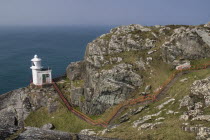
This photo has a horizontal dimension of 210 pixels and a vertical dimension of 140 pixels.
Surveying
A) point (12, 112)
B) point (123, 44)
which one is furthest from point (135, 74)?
point (12, 112)

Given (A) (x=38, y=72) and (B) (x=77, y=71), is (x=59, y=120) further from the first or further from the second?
(B) (x=77, y=71)

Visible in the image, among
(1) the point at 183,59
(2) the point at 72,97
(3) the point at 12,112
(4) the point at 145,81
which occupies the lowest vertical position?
(3) the point at 12,112

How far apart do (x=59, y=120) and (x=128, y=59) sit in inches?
854

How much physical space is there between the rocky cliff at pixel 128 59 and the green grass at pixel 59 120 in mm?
4081

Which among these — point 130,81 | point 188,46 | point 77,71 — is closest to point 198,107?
point 130,81

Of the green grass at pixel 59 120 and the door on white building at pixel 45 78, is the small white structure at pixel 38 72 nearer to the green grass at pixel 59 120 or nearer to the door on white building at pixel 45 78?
the door on white building at pixel 45 78

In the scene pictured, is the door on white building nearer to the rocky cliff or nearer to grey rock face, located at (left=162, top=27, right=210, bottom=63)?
the rocky cliff

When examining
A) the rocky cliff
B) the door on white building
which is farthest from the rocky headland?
the door on white building

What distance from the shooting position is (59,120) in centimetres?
4950

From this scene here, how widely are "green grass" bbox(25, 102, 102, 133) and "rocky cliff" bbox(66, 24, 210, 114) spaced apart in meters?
4.08

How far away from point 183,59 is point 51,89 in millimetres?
35269

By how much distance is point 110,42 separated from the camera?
2229 inches

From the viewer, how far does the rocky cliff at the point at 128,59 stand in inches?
1869

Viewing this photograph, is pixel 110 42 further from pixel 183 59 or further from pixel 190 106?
pixel 190 106
